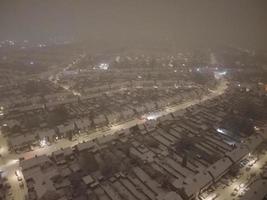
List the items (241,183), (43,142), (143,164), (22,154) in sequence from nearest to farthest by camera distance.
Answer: (241,183)
(143,164)
(22,154)
(43,142)

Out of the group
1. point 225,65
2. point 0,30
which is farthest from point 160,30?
point 0,30

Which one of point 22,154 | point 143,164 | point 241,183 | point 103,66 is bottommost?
point 241,183

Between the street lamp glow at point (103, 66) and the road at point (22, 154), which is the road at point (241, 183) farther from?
the street lamp glow at point (103, 66)

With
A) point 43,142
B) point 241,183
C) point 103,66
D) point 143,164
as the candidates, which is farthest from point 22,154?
point 103,66

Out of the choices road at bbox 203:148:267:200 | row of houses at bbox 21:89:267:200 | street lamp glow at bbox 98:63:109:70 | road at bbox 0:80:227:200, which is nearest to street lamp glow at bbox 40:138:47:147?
road at bbox 0:80:227:200

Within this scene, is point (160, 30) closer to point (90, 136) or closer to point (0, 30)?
point (0, 30)

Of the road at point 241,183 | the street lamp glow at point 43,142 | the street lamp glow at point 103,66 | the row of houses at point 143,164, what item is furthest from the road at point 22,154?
the street lamp glow at point 103,66

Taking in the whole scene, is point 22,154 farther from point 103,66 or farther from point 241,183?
point 103,66

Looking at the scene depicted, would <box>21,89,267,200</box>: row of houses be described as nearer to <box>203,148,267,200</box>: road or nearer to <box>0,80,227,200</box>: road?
<box>203,148,267,200</box>: road
